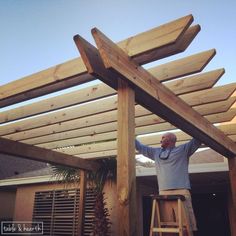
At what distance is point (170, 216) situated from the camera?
352cm

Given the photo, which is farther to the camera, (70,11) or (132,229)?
(70,11)

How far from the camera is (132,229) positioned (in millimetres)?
1908

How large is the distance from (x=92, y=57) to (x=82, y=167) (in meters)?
4.70

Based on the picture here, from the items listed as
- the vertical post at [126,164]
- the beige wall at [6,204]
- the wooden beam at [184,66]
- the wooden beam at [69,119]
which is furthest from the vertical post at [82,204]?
the beige wall at [6,204]

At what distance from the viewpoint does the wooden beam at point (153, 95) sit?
2098 millimetres

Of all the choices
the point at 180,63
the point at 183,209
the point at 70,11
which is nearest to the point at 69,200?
the point at 70,11

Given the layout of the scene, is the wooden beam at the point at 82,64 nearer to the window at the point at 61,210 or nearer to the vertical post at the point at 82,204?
the vertical post at the point at 82,204

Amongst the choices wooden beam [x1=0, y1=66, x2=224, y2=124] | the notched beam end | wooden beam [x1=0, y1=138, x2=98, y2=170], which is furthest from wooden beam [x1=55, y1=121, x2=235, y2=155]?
the notched beam end

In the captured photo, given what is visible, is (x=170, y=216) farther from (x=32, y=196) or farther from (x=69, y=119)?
(x=32, y=196)

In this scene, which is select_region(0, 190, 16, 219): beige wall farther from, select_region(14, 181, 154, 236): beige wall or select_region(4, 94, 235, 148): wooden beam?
select_region(4, 94, 235, 148): wooden beam

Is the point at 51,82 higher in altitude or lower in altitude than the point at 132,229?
higher

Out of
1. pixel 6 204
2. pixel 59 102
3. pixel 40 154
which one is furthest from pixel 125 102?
pixel 6 204

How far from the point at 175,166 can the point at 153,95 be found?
1.50m

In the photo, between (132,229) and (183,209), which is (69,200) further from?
(132,229)
